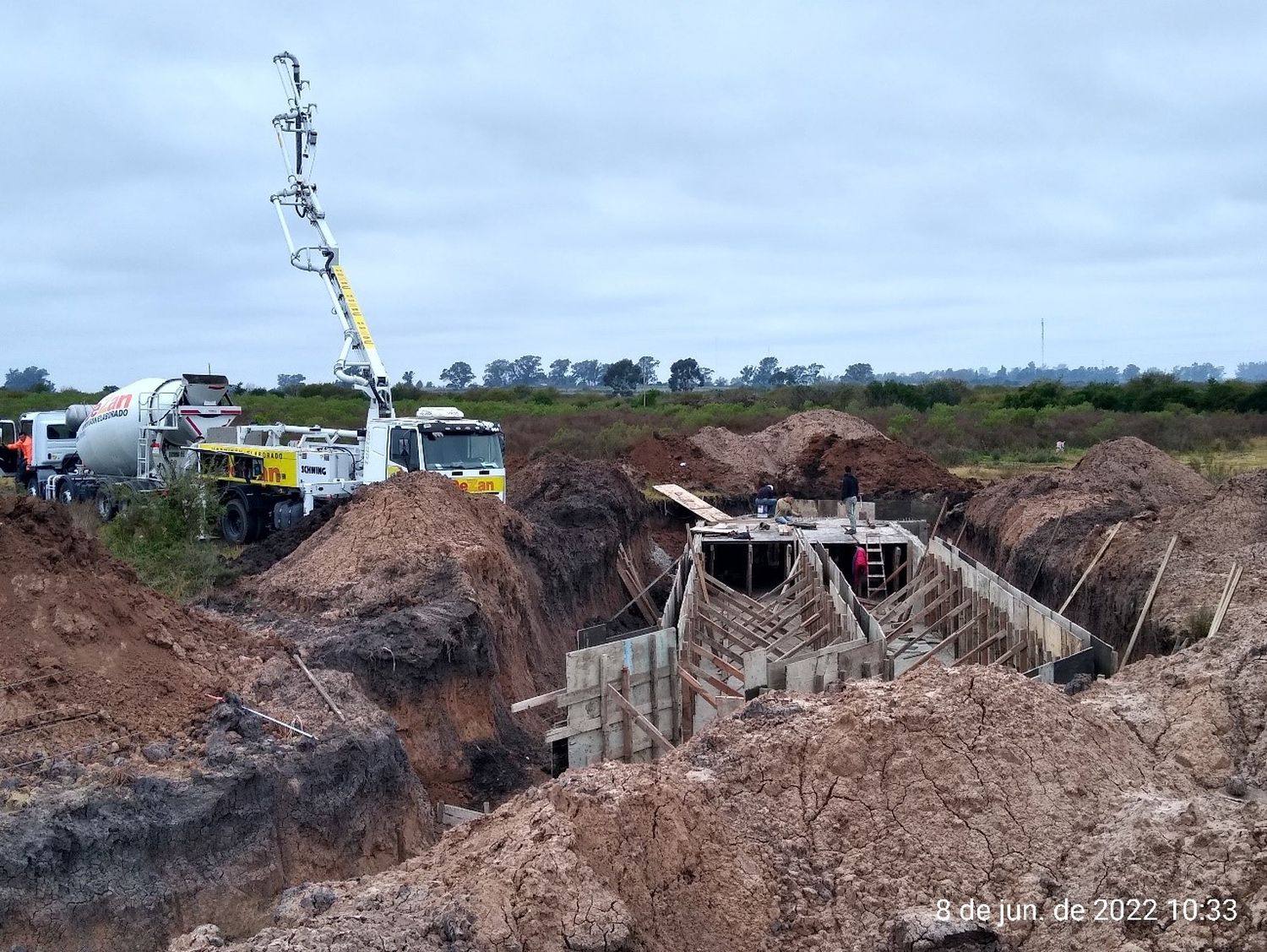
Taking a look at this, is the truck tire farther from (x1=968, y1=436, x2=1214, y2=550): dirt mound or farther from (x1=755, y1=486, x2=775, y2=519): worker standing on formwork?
(x1=968, y1=436, x2=1214, y2=550): dirt mound

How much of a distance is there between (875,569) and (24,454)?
2160 cm

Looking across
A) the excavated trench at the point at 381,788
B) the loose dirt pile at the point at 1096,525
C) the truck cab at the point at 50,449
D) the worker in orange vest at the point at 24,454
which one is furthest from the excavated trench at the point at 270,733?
the worker in orange vest at the point at 24,454

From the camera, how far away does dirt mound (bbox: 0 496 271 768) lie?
7449 millimetres

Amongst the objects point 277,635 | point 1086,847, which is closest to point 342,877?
point 277,635

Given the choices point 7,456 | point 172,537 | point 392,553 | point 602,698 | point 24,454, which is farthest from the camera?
point 7,456

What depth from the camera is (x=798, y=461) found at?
33094 millimetres

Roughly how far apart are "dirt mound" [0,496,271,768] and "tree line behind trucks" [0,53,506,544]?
27.9 ft

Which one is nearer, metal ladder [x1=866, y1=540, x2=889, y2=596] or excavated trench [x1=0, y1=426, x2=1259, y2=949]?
excavated trench [x1=0, y1=426, x2=1259, y2=949]

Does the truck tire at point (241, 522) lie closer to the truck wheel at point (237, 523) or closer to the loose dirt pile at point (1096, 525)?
the truck wheel at point (237, 523)

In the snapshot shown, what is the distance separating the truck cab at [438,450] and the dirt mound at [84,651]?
26.9ft

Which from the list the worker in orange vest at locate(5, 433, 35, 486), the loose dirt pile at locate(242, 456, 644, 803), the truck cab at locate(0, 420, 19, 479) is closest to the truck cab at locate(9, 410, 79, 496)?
the worker in orange vest at locate(5, 433, 35, 486)

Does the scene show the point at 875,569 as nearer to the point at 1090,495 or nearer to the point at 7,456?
the point at 1090,495

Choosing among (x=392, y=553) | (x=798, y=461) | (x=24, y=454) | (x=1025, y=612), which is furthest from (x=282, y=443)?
(x=798, y=461)

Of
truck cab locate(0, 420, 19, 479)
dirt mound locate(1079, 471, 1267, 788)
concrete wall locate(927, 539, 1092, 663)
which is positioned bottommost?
concrete wall locate(927, 539, 1092, 663)
